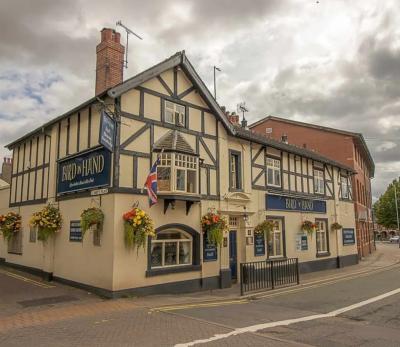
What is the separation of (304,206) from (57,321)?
50.7 ft

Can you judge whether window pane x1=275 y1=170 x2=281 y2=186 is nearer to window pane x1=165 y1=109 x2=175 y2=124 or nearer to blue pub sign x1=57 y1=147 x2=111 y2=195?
window pane x1=165 y1=109 x2=175 y2=124

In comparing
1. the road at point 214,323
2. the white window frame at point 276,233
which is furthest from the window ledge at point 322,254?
the road at point 214,323

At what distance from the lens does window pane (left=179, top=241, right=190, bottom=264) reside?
13.8 metres

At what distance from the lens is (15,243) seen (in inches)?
707

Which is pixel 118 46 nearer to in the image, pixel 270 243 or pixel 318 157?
pixel 270 243

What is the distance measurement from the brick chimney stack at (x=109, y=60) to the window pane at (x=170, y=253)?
6.48 m

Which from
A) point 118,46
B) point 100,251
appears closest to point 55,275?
point 100,251

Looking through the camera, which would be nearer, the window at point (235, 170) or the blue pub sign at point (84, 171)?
the blue pub sign at point (84, 171)

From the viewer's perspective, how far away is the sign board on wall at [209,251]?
47.1 feet

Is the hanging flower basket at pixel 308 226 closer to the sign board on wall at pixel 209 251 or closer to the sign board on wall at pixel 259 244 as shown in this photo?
the sign board on wall at pixel 259 244

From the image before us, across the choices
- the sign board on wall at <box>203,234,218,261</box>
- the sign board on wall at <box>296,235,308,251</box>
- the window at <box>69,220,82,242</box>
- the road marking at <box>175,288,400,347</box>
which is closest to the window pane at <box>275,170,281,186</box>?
the sign board on wall at <box>296,235,308,251</box>

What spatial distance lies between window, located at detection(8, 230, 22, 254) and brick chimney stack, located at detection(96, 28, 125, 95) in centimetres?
818

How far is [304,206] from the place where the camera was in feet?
68.6

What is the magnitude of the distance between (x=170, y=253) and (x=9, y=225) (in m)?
8.50
